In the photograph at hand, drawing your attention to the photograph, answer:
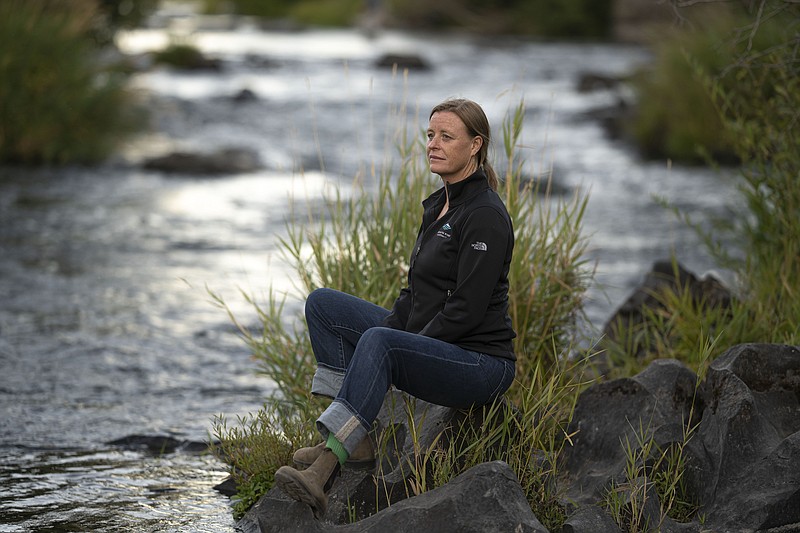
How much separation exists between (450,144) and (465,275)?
55 centimetres

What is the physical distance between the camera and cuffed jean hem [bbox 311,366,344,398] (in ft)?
15.3

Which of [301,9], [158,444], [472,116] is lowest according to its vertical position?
[158,444]

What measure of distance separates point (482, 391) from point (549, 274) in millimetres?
1630

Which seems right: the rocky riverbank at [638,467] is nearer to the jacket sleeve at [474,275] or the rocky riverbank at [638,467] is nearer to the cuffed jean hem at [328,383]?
the cuffed jean hem at [328,383]

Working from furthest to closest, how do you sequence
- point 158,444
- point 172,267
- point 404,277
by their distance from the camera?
point 172,267 < point 158,444 < point 404,277

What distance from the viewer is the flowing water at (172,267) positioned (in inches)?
223

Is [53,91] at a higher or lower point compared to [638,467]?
higher

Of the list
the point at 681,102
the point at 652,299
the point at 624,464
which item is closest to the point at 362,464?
the point at 624,464

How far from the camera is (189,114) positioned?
2278 cm

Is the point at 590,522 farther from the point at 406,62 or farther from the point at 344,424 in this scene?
the point at 406,62

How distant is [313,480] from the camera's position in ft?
13.7

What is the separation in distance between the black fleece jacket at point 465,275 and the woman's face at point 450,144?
0.07 meters

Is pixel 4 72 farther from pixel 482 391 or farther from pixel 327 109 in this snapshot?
pixel 482 391

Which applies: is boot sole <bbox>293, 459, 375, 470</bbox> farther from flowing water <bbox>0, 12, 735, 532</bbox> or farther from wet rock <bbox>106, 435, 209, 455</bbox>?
wet rock <bbox>106, 435, 209, 455</bbox>
